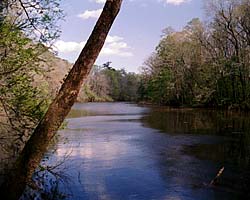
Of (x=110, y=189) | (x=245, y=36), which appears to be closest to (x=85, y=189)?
(x=110, y=189)

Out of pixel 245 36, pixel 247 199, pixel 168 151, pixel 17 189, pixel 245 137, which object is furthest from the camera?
pixel 245 36

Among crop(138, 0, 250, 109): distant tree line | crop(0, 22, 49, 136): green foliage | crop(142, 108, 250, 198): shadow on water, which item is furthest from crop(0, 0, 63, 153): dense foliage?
crop(138, 0, 250, 109): distant tree line

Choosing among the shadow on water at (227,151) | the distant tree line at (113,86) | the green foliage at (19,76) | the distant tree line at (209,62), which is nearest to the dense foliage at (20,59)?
the green foliage at (19,76)

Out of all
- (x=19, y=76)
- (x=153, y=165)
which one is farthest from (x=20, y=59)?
(x=153, y=165)

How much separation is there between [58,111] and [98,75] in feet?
310

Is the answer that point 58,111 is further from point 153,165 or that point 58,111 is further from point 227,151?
point 227,151

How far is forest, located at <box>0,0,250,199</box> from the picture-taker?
4613mm

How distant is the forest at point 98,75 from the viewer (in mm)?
4613

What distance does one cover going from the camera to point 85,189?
9141 mm

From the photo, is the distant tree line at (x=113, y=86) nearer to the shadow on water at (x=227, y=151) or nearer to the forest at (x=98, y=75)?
the forest at (x=98, y=75)

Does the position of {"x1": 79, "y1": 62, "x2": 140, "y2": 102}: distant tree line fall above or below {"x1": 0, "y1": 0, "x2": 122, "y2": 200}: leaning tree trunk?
above

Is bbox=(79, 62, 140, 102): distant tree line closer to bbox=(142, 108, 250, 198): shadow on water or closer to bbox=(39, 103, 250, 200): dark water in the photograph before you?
bbox=(142, 108, 250, 198): shadow on water

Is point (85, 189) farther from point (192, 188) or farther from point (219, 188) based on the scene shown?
point (219, 188)

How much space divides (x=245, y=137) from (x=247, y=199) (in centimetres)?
1078
